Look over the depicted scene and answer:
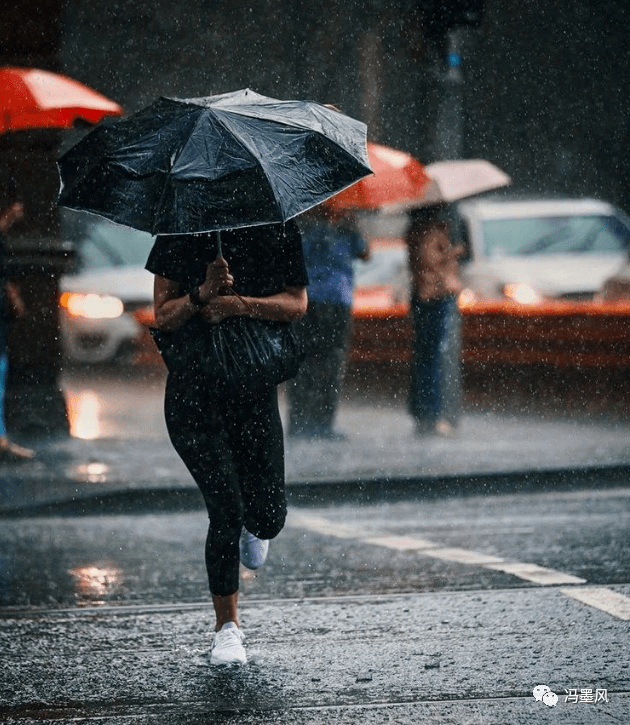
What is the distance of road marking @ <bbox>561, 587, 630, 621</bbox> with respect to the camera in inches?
212

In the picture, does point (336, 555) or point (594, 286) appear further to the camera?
point (594, 286)

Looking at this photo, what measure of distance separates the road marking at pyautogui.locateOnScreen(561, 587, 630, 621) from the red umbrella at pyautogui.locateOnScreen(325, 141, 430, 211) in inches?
143

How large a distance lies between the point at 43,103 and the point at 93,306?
3.83m

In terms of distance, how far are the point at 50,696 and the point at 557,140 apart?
8175 millimetres

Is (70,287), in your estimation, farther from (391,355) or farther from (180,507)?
(180,507)

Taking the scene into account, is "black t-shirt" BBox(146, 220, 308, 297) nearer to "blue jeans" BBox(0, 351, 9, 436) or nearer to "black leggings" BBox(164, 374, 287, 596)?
"black leggings" BBox(164, 374, 287, 596)

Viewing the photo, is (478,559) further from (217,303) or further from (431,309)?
(431,309)

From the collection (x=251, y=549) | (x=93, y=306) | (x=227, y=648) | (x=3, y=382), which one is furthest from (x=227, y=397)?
(x=93, y=306)

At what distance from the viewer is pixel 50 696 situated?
4520 millimetres

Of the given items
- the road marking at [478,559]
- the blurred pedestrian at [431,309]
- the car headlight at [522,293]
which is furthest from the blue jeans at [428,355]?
the road marking at [478,559]

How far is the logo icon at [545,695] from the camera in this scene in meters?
4.34

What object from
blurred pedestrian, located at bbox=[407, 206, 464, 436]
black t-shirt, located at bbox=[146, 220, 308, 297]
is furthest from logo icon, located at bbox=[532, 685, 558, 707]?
blurred pedestrian, located at bbox=[407, 206, 464, 436]

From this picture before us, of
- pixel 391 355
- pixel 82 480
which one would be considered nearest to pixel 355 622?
pixel 82 480

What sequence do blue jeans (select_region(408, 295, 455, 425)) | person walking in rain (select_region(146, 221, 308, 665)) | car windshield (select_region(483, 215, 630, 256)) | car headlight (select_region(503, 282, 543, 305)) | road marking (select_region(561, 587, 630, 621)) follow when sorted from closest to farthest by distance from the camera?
person walking in rain (select_region(146, 221, 308, 665)) → road marking (select_region(561, 587, 630, 621)) → blue jeans (select_region(408, 295, 455, 425)) → car headlight (select_region(503, 282, 543, 305)) → car windshield (select_region(483, 215, 630, 256))
